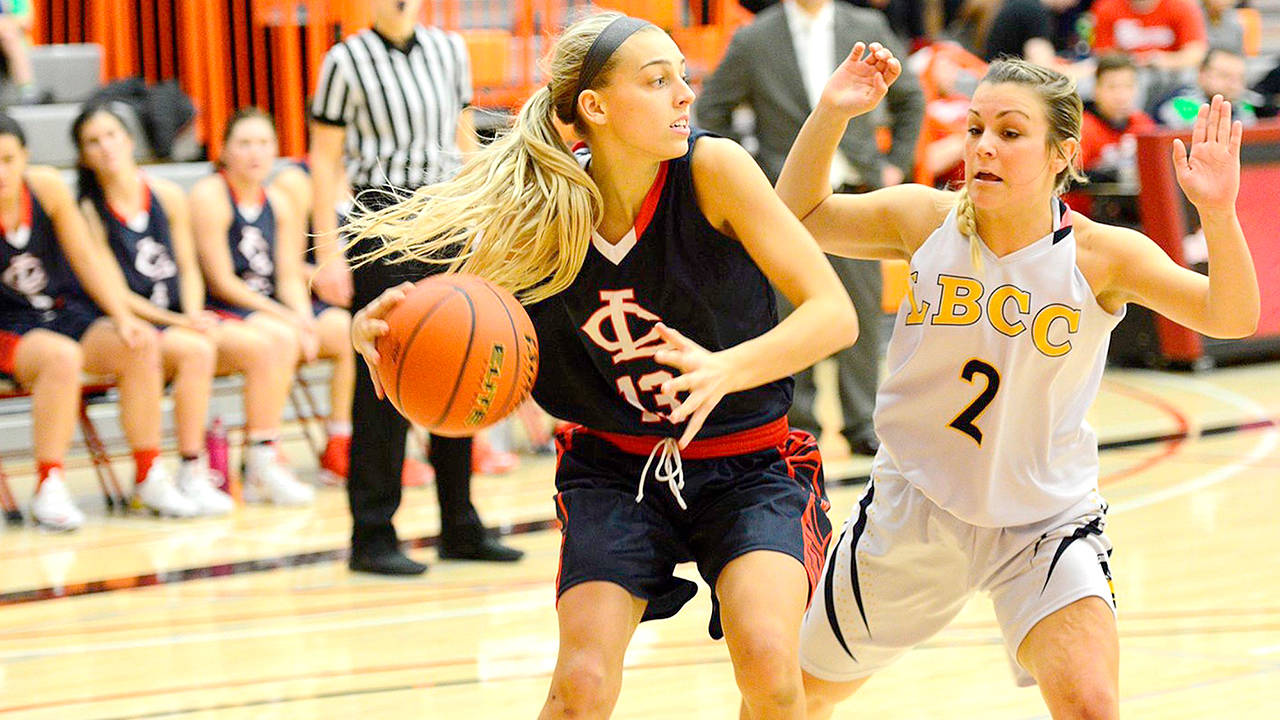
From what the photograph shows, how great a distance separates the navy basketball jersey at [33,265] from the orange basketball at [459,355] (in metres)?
4.10

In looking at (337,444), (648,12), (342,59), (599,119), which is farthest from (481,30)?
(599,119)

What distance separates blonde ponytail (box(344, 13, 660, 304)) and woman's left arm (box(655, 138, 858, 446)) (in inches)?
9.9

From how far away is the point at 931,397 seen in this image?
131 inches

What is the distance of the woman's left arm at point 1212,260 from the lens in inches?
121

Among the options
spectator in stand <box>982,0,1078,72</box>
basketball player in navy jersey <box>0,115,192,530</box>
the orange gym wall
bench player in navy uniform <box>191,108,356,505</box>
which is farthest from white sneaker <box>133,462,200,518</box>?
spectator in stand <box>982,0,1078,72</box>

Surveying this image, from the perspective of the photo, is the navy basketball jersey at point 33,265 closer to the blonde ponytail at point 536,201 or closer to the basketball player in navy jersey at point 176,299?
the basketball player in navy jersey at point 176,299

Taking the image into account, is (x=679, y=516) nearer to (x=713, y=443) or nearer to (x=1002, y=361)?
(x=713, y=443)

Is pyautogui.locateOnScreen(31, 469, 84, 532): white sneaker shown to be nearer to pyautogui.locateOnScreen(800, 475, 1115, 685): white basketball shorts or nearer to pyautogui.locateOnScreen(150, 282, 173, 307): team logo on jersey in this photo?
pyautogui.locateOnScreen(150, 282, 173, 307): team logo on jersey

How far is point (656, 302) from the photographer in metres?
3.28

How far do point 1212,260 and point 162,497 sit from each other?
4900 millimetres

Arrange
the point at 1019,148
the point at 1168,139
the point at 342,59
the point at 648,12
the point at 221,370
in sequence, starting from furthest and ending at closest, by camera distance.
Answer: the point at 648,12, the point at 1168,139, the point at 221,370, the point at 342,59, the point at 1019,148

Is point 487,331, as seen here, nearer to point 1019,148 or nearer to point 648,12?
point 1019,148

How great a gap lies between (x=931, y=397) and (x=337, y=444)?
4692 millimetres

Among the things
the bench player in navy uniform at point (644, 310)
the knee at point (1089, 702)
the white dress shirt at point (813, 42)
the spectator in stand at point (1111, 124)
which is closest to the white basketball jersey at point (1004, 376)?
the bench player in navy uniform at point (644, 310)
